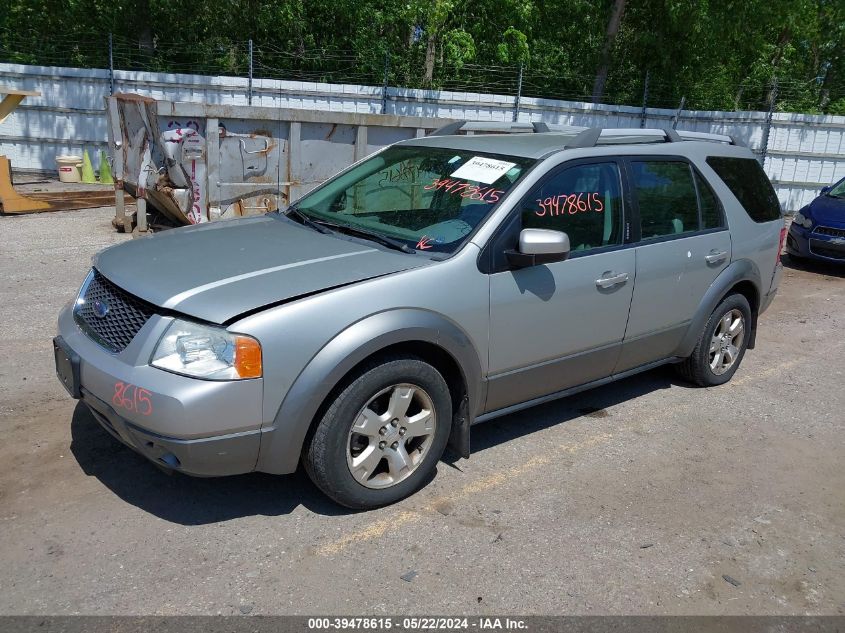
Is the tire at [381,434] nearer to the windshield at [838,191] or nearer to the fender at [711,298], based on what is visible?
the fender at [711,298]

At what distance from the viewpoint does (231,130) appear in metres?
9.04

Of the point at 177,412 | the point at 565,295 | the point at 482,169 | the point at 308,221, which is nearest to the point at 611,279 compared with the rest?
the point at 565,295

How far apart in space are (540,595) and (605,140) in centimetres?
277

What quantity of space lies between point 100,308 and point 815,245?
942 cm

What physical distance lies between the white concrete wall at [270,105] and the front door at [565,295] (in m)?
11.9

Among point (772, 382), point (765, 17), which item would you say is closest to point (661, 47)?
point (765, 17)

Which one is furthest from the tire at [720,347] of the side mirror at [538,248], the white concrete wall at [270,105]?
the white concrete wall at [270,105]

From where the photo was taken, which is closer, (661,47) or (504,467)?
(504,467)

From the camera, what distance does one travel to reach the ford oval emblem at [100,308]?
3.60 metres

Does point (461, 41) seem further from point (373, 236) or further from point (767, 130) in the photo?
point (373, 236)

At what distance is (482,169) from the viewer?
4.34m

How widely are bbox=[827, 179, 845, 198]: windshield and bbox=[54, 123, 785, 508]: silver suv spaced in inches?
251

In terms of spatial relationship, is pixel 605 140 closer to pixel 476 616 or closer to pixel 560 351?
pixel 560 351

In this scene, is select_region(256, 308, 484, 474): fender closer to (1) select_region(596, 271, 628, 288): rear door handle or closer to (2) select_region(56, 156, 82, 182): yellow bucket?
(1) select_region(596, 271, 628, 288): rear door handle
